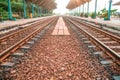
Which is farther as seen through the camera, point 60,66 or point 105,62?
point 105,62

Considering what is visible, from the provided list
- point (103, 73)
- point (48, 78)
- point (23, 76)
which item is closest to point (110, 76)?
point (103, 73)

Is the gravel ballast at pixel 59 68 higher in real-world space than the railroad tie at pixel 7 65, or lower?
lower

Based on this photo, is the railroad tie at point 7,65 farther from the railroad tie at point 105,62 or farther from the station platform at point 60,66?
the railroad tie at point 105,62

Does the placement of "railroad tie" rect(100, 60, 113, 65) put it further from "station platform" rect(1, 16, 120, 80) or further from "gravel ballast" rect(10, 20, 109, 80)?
"gravel ballast" rect(10, 20, 109, 80)

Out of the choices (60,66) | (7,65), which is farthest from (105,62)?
(7,65)

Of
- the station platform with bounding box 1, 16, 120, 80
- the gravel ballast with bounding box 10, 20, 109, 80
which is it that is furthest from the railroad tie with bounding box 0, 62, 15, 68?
the gravel ballast with bounding box 10, 20, 109, 80

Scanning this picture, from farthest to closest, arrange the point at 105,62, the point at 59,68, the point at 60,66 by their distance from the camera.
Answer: the point at 105,62 → the point at 60,66 → the point at 59,68

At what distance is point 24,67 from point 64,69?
43.1 inches

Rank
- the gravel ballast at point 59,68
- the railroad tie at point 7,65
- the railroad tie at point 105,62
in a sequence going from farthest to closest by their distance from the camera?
the railroad tie at point 105,62
the railroad tie at point 7,65
the gravel ballast at point 59,68

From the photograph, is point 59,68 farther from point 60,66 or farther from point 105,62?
point 105,62

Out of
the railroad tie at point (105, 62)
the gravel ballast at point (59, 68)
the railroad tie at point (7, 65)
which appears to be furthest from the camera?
the railroad tie at point (105, 62)

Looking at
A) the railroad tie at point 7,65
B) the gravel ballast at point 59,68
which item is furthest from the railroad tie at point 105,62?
the railroad tie at point 7,65

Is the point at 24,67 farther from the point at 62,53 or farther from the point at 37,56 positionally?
the point at 62,53

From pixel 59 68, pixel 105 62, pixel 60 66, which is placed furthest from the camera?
pixel 105 62
